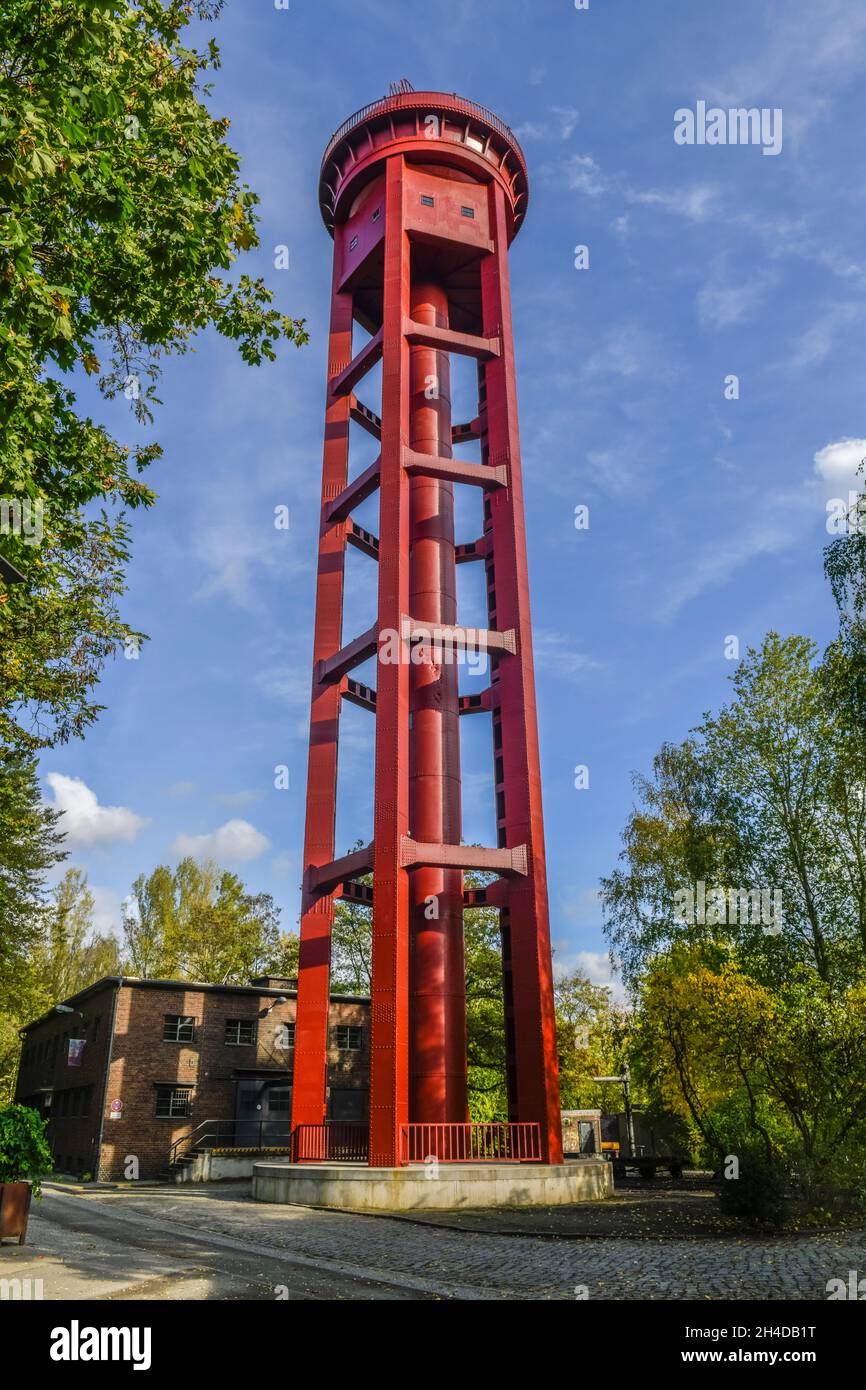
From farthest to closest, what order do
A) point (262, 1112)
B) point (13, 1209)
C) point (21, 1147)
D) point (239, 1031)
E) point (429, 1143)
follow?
point (239, 1031)
point (262, 1112)
point (429, 1143)
point (21, 1147)
point (13, 1209)

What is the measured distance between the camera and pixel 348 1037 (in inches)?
1512

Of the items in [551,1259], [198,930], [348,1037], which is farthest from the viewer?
[198,930]

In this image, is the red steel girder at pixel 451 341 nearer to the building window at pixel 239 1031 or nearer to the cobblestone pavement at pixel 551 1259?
the cobblestone pavement at pixel 551 1259

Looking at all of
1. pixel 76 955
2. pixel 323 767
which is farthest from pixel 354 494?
pixel 76 955

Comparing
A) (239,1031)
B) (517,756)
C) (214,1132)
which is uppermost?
(517,756)

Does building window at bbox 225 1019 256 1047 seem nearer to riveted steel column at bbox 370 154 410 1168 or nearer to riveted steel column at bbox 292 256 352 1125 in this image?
riveted steel column at bbox 292 256 352 1125

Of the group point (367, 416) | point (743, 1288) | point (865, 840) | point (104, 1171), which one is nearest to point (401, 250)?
point (367, 416)

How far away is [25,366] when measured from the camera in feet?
31.9

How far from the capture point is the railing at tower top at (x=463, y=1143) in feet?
69.4

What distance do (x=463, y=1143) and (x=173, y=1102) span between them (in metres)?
16.4

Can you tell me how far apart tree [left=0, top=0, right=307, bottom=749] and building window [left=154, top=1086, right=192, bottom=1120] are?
24.4m

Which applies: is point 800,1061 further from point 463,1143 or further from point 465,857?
point 463,1143

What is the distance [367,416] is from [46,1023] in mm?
33783

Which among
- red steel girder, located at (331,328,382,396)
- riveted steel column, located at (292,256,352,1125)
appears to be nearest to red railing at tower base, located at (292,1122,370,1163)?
riveted steel column, located at (292,256,352,1125)
